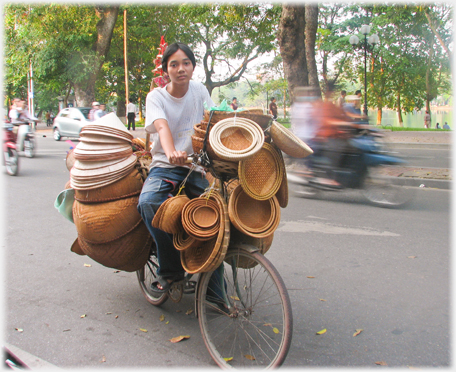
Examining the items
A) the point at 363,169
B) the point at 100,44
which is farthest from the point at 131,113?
the point at 363,169

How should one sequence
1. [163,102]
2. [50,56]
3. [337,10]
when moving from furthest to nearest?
1. [337,10]
2. [50,56]
3. [163,102]

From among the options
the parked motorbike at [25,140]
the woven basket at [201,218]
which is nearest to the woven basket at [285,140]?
the woven basket at [201,218]

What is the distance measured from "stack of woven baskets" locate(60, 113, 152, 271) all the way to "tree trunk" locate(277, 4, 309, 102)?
8569 millimetres

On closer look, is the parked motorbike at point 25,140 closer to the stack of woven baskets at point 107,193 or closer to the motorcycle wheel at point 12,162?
the motorcycle wheel at point 12,162

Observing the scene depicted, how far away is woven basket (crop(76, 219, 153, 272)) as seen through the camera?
307 cm

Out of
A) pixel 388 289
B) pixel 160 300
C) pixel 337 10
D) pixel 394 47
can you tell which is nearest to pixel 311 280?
pixel 388 289

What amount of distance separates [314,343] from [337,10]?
37.3 m

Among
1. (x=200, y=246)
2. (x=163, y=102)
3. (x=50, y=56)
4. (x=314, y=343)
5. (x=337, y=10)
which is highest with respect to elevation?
(x=337, y=10)

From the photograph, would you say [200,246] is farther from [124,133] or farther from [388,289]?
[388,289]

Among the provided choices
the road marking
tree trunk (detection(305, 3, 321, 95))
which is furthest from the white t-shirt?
tree trunk (detection(305, 3, 321, 95))

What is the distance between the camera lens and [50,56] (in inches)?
986

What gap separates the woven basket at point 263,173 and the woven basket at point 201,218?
249 mm

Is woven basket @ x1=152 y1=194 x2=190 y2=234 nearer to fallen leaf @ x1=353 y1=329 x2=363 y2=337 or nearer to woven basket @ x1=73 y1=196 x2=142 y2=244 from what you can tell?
woven basket @ x1=73 y1=196 x2=142 y2=244

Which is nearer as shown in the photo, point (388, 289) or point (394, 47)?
point (388, 289)
